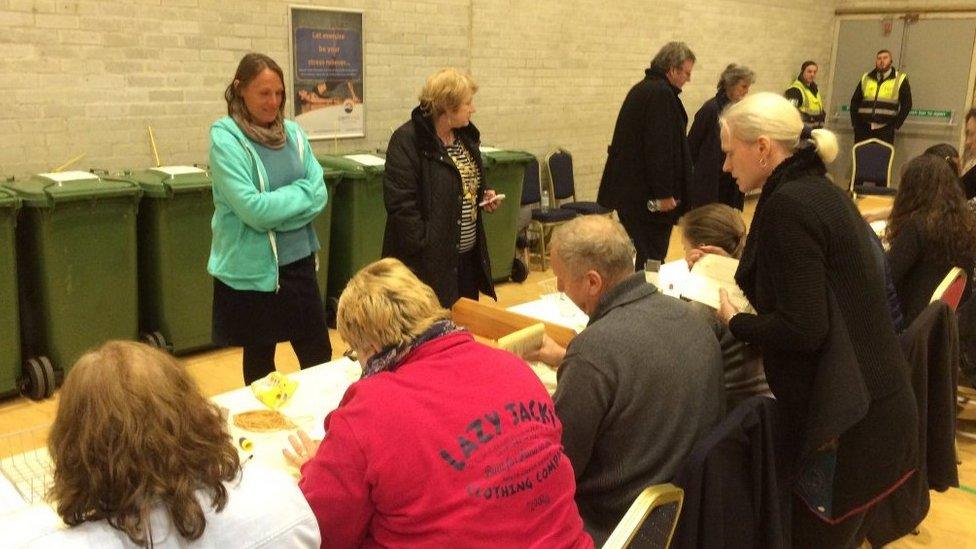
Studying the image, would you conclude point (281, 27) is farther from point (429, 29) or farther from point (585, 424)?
point (585, 424)

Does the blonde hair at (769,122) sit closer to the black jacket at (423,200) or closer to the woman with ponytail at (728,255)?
the woman with ponytail at (728,255)

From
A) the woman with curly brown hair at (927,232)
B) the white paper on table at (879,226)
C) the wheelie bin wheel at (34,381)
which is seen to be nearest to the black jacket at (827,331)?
the woman with curly brown hair at (927,232)

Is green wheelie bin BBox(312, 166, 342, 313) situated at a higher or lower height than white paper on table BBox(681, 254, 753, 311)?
lower

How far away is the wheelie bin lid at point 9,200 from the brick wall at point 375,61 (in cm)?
71

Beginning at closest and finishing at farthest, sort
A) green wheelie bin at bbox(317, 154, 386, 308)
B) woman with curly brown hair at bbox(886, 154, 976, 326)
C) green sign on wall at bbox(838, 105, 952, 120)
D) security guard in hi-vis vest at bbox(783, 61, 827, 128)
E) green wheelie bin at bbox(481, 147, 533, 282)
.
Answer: woman with curly brown hair at bbox(886, 154, 976, 326) < green wheelie bin at bbox(317, 154, 386, 308) < green wheelie bin at bbox(481, 147, 533, 282) < security guard in hi-vis vest at bbox(783, 61, 827, 128) < green sign on wall at bbox(838, 105, 952, 120)

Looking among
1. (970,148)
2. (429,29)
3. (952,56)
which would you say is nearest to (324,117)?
(429,29)

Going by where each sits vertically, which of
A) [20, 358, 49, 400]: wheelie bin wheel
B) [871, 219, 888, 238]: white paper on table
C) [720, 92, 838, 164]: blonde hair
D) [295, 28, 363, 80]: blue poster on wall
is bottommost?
[20, 358, 49, 400]: wheelie bin wheel

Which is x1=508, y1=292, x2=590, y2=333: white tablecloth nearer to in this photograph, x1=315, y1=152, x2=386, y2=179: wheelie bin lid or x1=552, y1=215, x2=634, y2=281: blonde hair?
x1=552, y1=215, x2=634, y2=281: blonde hair

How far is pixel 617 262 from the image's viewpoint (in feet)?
7.20

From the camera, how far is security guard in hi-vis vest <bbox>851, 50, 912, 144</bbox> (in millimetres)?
10305

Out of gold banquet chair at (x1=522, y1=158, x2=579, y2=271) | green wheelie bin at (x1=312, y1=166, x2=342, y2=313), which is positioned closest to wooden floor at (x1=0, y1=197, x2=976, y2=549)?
green wheelie bin at (x1=312, y1=166, x2=342, y2=313)

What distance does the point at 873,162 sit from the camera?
369 inches

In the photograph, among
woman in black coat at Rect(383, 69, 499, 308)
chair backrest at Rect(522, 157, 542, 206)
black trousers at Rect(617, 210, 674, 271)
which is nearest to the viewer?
woman in black coat at Rect(383, 69, 499, 308)

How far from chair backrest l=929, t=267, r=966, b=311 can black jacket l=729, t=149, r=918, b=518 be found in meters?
0.82
